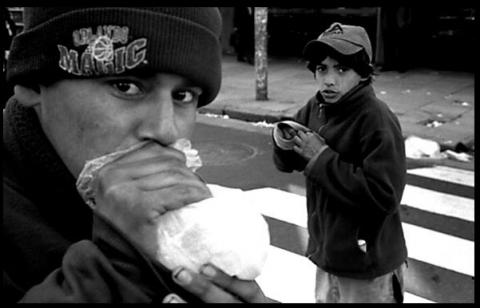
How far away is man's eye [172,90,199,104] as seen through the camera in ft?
4.51

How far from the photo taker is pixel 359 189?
3020mm

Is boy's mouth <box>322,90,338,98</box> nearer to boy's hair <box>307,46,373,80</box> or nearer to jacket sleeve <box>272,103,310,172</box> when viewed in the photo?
boy's hair <box>307,46,373,80</box>

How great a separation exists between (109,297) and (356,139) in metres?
2.24

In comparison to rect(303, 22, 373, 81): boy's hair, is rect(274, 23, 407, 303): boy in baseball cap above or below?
below

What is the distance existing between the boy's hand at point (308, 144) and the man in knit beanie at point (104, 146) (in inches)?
70.9

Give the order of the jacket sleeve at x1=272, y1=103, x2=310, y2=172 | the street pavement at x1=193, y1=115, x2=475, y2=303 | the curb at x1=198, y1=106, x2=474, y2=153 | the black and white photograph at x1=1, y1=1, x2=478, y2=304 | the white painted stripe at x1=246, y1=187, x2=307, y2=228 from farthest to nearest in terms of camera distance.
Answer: the curb at x1=198, y1=106, x2=474, y2=153, the white painted stripe at x1=246, y1=187, x2=307, y2=228, the street pavement at x1=193, y1=115, x2=475, y2=303, the jacket sleeve at x1=272, y1=103, x2=310, y2=172, the black and white photograph at x1=1, y1=1, x2=478, y2=304


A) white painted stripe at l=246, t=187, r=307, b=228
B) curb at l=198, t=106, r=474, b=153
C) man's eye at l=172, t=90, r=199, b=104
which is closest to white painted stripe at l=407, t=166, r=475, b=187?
curb at l=198, t=106, r=474, b=153

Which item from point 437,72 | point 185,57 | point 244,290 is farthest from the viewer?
point 437,72

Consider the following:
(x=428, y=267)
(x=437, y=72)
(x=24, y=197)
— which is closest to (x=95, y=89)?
(x=24, y=197)

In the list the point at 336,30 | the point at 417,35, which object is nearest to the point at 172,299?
the point at 336,30

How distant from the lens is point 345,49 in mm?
3273

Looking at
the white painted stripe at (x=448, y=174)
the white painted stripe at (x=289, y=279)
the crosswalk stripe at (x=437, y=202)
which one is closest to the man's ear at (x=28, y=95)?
the white painted stripe at (x=289, y=279)

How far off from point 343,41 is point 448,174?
4971 millimetres

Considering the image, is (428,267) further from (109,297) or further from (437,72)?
(437,72)
